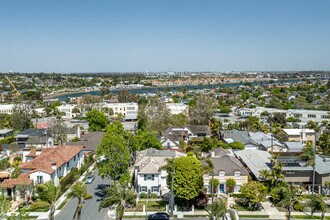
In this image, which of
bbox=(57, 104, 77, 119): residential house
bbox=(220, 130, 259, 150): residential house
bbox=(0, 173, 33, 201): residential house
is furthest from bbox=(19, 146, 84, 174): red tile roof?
bbox=(57, 104, 77, 119): residential house

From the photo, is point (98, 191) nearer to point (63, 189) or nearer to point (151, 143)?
point (63, 189)

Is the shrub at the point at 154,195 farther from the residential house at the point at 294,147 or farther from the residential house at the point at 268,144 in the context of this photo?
the residential house at the point at 294,147

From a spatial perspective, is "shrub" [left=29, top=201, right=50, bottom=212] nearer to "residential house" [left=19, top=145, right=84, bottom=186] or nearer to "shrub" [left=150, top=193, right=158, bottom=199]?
"residential house" [left=19, top=145, right=84, bottom=186]

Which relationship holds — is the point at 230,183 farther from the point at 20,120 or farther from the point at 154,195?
the point at 20,120

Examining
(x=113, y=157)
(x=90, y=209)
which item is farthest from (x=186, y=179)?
(x=90, y=209)

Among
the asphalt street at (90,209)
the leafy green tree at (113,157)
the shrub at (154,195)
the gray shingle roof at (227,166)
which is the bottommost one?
the asphalt street at (90,209)

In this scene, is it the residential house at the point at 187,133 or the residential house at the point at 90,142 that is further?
the residential house at the point at 187,133

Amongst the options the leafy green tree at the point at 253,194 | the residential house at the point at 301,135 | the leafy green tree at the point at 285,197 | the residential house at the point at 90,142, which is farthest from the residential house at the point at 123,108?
the leafy green tree at the point at 285,197

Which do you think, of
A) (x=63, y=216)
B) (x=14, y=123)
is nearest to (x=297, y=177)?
(x=63, y=216)
